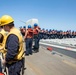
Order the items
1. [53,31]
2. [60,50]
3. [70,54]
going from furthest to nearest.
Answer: [53,31], [60,50], [70,54]

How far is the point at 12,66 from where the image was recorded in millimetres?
4879

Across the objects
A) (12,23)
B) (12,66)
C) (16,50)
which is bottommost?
(12,66)

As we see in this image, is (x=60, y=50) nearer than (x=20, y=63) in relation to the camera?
No

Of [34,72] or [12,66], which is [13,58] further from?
[34,72]

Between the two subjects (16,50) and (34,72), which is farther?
(34,72)

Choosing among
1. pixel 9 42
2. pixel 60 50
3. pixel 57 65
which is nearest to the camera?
pixel 9 42

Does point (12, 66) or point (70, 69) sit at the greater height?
point (12, 66)

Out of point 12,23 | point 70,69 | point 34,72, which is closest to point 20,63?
point 12,23

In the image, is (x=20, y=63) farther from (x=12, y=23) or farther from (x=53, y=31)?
(x=53, y=31)

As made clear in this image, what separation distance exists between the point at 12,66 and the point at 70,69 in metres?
6.03

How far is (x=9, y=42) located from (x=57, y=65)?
712 centimetres

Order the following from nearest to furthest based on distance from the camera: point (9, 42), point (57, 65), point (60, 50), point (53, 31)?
point (9, 42) < point (57, 65) < point (60, 50) < point (53, 31)

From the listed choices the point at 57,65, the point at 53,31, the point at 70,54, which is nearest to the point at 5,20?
the point at 57,65

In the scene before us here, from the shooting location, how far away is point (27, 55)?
48.4 feet
